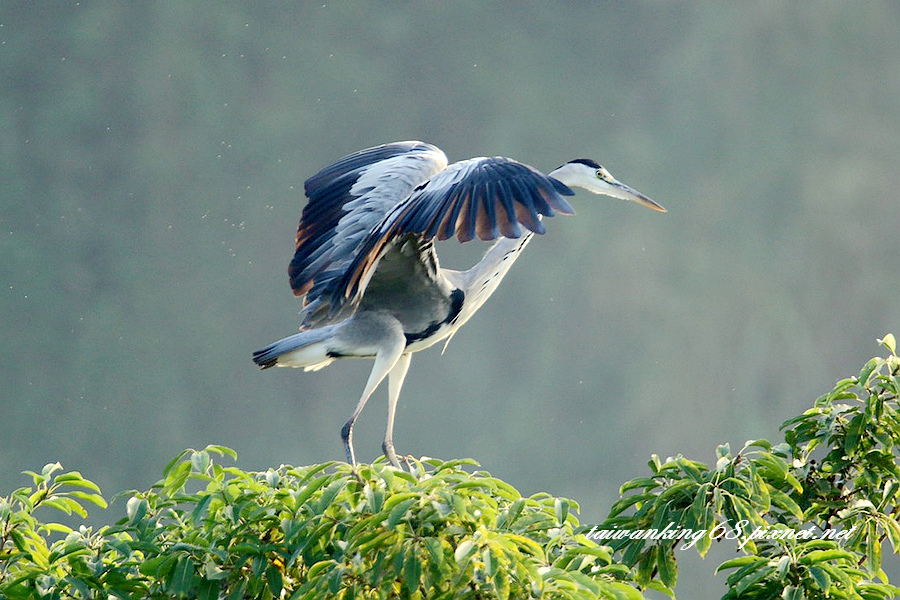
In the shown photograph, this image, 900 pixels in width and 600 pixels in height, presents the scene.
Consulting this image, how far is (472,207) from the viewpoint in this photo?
180 centimetres

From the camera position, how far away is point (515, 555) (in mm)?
1328

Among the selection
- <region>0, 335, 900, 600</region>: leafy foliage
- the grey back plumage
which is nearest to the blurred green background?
the grey back plumage

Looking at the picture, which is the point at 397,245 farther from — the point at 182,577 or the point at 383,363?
the point at 182,577

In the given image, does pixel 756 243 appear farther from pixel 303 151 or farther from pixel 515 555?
pixel 515 555

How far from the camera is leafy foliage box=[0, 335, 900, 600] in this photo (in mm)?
1366

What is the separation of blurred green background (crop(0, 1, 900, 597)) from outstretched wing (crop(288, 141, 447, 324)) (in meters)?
2.08

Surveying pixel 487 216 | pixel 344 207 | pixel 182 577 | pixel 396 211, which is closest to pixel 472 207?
pixel 487 216

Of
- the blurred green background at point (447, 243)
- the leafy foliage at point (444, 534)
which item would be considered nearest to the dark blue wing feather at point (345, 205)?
the leafy foliage at point (444, 534)

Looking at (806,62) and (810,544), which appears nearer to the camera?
(810,544)

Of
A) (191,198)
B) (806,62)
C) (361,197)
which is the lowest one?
(361,197)

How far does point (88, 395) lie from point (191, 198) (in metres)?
0.74

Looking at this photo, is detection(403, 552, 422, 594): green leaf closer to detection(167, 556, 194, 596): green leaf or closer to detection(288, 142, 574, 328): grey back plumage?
detection(167, 556, 194, 596): green leaf

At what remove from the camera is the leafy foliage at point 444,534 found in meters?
1.37

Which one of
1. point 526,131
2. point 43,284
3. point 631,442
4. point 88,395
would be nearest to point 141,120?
point 43,284
